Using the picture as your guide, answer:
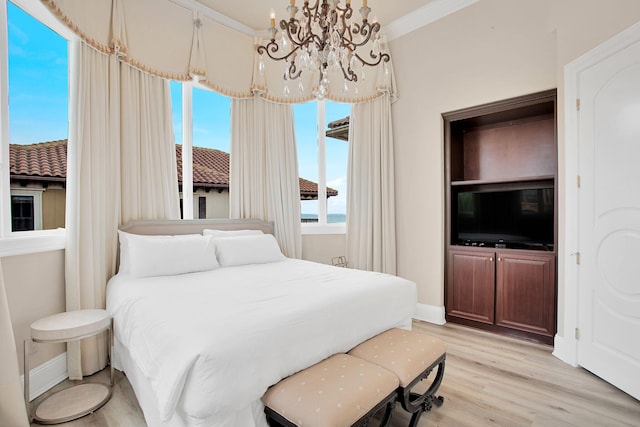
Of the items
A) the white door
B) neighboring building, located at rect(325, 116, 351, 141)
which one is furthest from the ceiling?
the white door

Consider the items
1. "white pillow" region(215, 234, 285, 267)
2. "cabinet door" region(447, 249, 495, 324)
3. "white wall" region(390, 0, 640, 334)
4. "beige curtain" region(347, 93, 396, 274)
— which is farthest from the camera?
"beige curtain" region(347, 93, 396, 274)

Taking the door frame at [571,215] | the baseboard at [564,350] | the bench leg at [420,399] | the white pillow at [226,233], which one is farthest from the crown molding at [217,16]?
the baseboard at [564,350]

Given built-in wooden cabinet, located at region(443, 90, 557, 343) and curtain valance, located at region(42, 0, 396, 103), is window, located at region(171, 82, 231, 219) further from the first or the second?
built-in wooden cabinet, located at region(443, 90, 557, 343)

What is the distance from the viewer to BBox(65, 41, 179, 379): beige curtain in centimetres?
246

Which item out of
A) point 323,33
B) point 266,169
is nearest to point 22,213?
point 266,169

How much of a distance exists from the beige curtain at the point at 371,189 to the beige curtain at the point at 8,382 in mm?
3206

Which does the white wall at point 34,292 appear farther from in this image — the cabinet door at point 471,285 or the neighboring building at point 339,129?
the cabinet door at point 471,285

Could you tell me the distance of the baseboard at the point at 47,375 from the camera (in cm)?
221

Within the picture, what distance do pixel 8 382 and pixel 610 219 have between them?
3.78 metres

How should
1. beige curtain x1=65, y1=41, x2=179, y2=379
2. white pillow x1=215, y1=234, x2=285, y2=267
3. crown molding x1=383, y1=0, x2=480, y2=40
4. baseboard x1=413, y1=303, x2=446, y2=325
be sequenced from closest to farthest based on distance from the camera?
beige curtain x1=65, y1=41, x2=179, y2=379 < white pillow x1=215, y1=234, x2=285, y2=267 < crown molding x1=383, y1=0, x2=480, y2=40 < baseboard x1=413, y1=303, x2=446, y2=325

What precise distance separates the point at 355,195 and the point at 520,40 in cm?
229

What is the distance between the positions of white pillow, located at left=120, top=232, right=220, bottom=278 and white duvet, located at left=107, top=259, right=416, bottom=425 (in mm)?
107

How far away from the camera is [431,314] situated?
3658 millimetres

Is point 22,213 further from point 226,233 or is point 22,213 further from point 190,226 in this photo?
point 226,233
